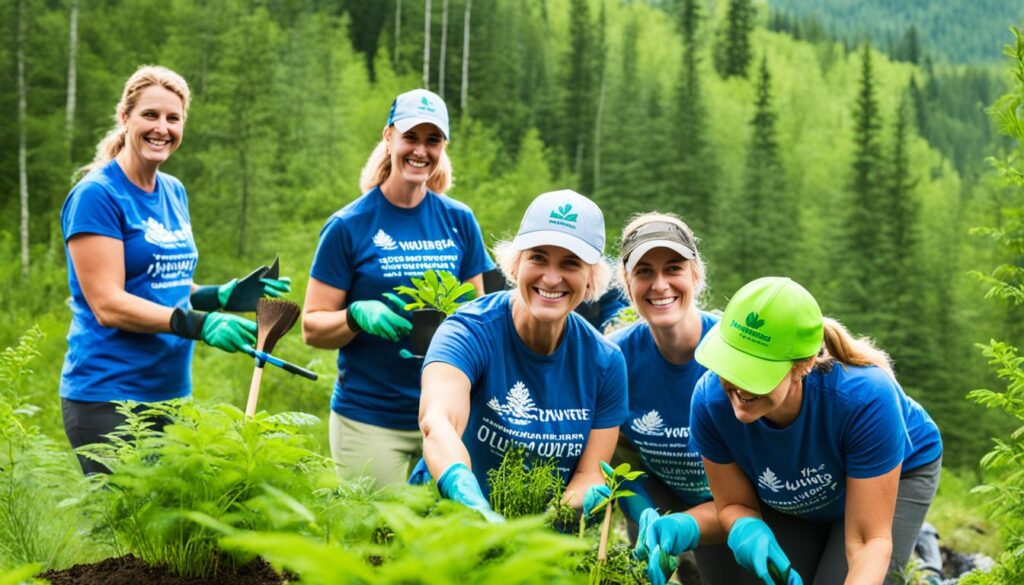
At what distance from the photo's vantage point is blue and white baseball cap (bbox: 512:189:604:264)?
111 inches

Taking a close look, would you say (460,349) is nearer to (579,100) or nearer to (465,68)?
(465,68)

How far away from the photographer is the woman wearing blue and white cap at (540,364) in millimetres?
2830

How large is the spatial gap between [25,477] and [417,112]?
208 centimetres

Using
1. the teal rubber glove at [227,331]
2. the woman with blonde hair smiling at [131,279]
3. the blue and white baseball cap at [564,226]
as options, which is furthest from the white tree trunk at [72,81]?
the blue and white baseball cap at [564,226]

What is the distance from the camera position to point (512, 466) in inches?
104

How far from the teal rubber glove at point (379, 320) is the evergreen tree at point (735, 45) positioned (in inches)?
2883

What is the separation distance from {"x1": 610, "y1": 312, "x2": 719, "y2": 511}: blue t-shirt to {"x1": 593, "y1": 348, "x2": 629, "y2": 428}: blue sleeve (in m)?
0.36

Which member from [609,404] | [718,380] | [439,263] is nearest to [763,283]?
[718,380]

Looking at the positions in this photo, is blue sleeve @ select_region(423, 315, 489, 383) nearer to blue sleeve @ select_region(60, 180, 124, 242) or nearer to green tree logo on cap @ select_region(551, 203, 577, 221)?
green tree logo on cap @ select_region(551, 203, 577, 221)

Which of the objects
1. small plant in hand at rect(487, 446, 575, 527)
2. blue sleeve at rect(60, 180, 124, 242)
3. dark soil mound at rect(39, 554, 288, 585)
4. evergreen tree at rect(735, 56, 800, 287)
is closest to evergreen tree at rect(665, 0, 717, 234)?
evergreen tree at rect(735, 56, 800, 287)

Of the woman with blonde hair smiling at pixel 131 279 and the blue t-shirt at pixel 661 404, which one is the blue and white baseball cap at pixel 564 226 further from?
the woman with blonde hair smiling at pixel 131 279

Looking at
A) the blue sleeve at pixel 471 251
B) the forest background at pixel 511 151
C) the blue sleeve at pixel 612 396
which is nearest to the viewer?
the blue sleeve at pixel 612 396

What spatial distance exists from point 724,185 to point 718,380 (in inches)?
1952

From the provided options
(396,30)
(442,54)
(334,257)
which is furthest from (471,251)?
(396,30)
